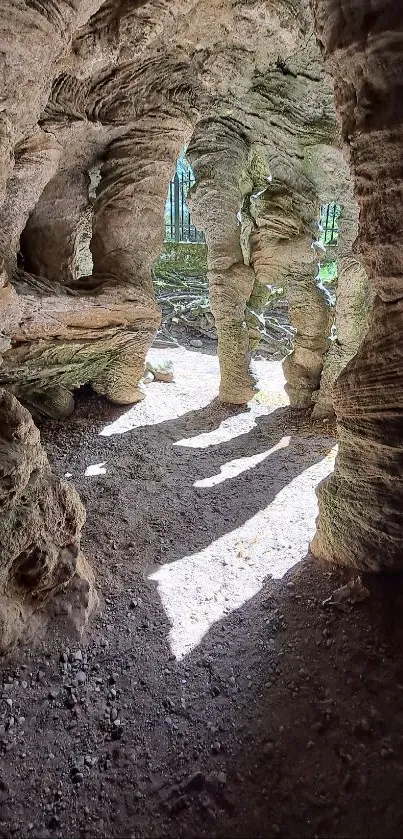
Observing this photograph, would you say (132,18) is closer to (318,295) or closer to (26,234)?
(26,234)

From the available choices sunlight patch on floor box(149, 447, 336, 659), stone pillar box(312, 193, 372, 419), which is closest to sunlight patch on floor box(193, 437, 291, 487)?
sunlight patch on floor box(149, 447, 336, 659)

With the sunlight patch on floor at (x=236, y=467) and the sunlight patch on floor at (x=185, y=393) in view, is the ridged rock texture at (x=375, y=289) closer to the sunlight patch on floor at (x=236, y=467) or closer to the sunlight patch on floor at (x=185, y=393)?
the sunlight patch on floor at (x=236, y=467)

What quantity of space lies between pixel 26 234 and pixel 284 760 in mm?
5264

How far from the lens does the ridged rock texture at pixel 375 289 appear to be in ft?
7.80

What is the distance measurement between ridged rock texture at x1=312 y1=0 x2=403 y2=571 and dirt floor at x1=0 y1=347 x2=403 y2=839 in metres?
0.32

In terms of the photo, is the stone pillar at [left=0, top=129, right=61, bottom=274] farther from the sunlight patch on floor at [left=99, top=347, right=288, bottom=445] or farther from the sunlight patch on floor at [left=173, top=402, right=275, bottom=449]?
the sunlight patch on floor at [left=173, top=402, right=275, bottom=449]

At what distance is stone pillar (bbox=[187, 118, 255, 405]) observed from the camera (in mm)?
6605

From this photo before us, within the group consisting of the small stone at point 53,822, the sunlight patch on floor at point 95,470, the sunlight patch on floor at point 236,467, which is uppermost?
the sunlight patch on floor at point 95,470

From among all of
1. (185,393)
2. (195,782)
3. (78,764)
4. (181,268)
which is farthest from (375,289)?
(181,268)

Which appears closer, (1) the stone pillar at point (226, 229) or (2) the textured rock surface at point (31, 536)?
(2) the textured rock surface at point (31, 536)

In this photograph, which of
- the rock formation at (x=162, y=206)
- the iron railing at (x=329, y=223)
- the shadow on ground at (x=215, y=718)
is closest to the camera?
the shadow on ground at (x=215, y=718)

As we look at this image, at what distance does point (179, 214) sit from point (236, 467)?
38.1ft

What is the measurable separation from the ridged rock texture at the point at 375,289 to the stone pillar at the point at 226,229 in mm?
4151

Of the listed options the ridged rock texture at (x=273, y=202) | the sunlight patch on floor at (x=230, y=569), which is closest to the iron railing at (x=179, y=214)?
the ridged rock texture at (x=273, y=202)
